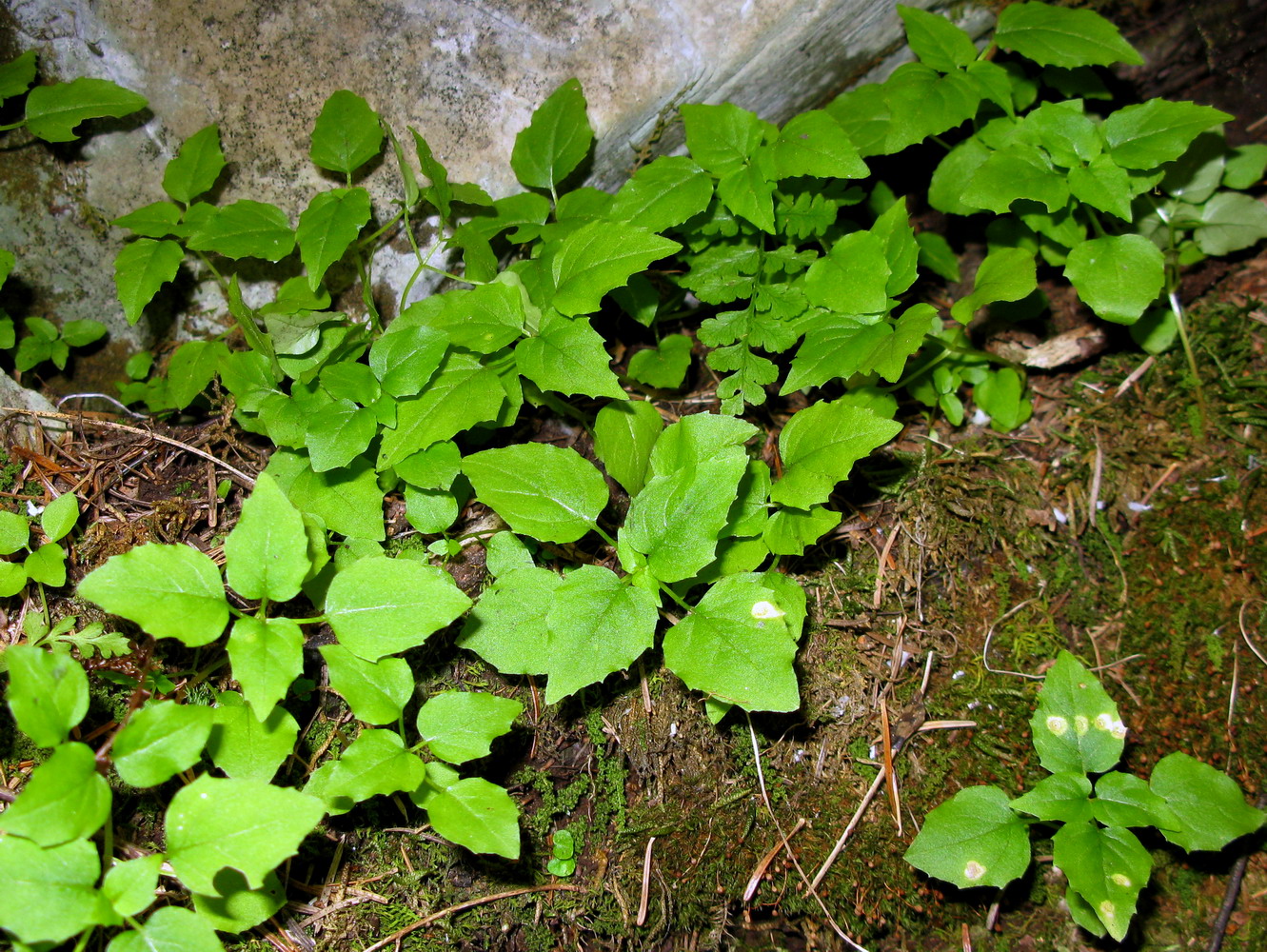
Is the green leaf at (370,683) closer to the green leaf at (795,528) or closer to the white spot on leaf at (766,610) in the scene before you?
the white spot on leaf at (766,610)

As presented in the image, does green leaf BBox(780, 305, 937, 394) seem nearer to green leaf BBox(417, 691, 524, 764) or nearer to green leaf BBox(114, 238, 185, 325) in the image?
green leaf BBox(417, 691, 524, 764)

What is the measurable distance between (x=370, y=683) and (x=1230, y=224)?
337cm

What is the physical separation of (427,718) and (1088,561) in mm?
2275

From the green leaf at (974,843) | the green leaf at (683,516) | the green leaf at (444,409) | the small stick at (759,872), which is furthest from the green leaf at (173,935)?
the green leaf at (974,843)

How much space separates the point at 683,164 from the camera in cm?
251

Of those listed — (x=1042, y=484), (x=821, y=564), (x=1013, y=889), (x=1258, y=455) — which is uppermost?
(x=821, y=564)

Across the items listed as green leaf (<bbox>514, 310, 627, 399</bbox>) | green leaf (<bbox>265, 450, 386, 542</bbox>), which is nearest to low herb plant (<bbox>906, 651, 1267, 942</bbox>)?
green leaf (<bbox>514, 310, 627, 399</bbox>)

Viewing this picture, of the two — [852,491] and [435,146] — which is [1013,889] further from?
[435,146]

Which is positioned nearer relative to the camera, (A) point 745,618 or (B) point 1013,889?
(A) point 745,618

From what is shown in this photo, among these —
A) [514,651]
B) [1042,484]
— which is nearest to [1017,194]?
[1042,484]

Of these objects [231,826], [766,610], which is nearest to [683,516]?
[766,610]

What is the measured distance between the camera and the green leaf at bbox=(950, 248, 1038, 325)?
7.93 feet

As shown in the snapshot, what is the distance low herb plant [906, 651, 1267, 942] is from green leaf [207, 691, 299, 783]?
65.2 inches

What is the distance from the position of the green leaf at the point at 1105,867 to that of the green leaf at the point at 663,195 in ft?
6.71
